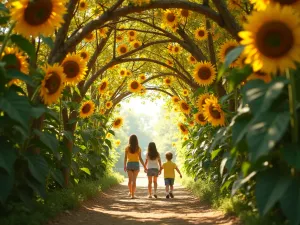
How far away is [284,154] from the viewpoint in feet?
10.8

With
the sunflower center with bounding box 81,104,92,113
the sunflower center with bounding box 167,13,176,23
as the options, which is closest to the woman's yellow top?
the sunflower center with bounding box 81,104,92,113

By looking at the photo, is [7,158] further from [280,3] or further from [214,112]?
[214,112]

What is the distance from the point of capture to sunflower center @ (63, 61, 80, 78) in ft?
19.7

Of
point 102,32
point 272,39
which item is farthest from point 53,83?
point 102,32

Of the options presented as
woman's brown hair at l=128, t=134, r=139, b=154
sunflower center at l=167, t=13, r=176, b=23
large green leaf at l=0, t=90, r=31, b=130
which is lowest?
large green leaf at l=0, t=90, r=31, b=130

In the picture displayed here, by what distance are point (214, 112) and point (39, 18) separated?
2.82 metres

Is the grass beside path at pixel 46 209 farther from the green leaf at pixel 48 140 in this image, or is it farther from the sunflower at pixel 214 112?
the sunflower at pixel 214 112

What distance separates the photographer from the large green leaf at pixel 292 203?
3112 millimetres

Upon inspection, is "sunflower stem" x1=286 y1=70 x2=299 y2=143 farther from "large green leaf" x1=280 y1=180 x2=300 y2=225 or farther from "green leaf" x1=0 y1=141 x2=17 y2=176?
"green leaf" x1=0 y1=141 x2=17 y2=176

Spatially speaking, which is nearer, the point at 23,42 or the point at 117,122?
the point at 23,42

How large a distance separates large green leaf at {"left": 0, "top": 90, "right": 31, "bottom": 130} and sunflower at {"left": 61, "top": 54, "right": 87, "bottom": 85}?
7.24 ft

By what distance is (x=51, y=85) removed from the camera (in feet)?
15.6

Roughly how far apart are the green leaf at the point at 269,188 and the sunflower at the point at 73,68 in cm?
334

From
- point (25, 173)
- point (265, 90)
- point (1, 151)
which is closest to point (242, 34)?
point (265, 90)
